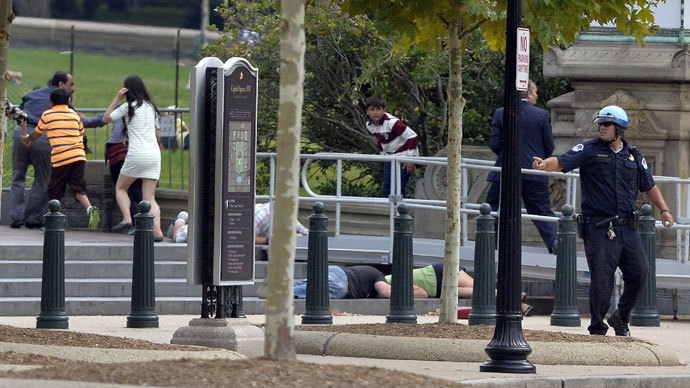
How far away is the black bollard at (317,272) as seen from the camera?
41.5ft

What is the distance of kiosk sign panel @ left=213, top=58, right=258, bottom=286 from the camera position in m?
10.6

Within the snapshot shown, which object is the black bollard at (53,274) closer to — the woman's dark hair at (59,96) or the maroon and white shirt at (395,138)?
the woman's dark hair at (59,96)

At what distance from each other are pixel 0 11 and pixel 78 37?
125 feet

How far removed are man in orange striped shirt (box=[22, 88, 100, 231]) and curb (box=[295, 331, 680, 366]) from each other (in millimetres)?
7231

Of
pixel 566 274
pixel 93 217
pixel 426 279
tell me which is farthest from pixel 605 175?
pixel 93 217

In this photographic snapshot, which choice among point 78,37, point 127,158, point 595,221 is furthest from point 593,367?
point 78,37

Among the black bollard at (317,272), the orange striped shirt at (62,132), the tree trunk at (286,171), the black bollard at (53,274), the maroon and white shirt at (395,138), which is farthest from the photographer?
the maroon and white shirt at (395,138)

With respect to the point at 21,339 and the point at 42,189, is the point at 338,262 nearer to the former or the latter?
the point at 42,189

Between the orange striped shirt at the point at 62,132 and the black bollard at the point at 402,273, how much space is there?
5.89m

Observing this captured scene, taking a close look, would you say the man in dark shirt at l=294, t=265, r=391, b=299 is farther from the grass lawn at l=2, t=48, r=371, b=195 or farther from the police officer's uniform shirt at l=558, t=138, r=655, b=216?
the grass lawn at l=2, t=48, r=371, b=195

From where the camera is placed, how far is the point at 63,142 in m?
17.2

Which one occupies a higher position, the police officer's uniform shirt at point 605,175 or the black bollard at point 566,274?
the police officer's uniform shirt at point 605,175

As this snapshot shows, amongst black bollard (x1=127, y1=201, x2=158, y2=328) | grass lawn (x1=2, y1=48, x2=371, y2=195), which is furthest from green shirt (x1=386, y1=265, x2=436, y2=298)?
grass lawn (x1=2, y1=48, x2=371, y2=195)

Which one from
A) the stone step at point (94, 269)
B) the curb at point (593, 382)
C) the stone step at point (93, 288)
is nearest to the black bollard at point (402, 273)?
the stone step at point (93, 288)
